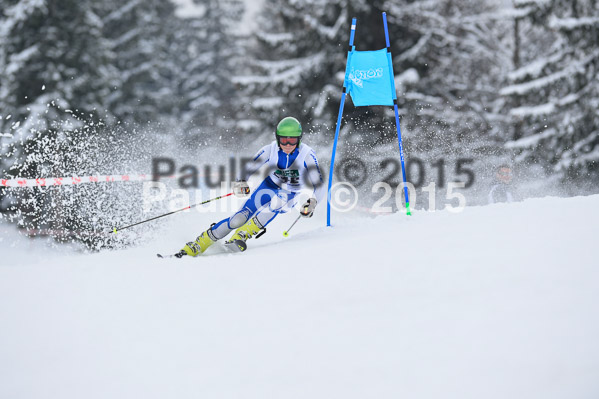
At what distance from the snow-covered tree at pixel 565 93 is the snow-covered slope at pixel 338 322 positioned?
392 inches

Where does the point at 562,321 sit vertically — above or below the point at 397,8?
below

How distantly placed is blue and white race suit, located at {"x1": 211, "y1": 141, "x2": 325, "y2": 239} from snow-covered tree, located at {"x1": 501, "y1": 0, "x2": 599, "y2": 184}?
9.60 m

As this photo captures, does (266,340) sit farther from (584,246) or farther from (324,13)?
(324,13)

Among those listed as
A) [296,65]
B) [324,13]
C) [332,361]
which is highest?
[324,13]

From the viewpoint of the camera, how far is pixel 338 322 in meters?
3.84

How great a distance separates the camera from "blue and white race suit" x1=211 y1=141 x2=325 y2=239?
7078 mm

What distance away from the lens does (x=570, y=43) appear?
48.8ft

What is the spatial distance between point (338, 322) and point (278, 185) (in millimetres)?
3644

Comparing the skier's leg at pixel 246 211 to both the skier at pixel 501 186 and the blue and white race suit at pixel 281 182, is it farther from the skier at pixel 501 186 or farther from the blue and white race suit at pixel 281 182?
the skier at pixel 501 186

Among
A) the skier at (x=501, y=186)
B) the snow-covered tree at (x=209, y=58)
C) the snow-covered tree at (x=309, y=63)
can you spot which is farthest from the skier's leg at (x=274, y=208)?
the snow-covered tree at (x=209, y=58)

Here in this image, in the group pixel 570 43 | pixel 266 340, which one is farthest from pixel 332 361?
pixel 570 43

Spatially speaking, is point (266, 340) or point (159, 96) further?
point (159, 96)

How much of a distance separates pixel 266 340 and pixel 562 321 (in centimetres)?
194

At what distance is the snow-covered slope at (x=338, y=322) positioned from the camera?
3.24 metres
